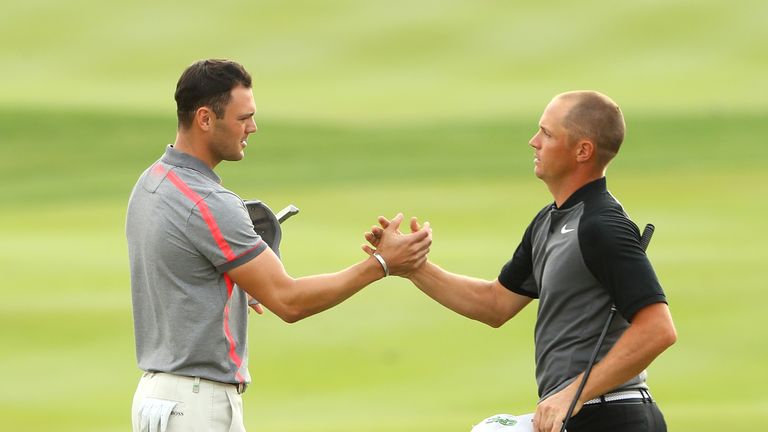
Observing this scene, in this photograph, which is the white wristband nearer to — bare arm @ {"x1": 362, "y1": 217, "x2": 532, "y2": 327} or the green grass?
bare arm @ {"x1": 362, "y1": 217, "x2": 532, "y2": 327}

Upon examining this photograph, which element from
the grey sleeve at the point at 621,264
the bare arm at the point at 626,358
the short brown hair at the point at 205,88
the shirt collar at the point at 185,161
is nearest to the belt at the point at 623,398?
the bare arm at the point at 626,358

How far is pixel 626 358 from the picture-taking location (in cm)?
526

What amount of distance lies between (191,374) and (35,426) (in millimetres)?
4808

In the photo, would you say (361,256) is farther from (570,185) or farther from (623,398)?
(623,398)

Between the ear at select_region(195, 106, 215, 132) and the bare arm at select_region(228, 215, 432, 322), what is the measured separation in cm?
58

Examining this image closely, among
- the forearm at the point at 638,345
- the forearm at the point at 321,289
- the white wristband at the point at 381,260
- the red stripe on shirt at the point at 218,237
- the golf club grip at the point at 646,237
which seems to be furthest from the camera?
the white wristband at the point at 381,260

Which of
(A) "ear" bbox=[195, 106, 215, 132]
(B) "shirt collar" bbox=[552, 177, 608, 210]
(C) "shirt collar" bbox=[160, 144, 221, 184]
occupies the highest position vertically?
(A) "ear" bbox=[195, 106, 215, 132]

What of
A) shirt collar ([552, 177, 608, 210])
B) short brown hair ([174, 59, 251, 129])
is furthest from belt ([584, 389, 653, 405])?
short brown hair ([174, 59, 251, 129])

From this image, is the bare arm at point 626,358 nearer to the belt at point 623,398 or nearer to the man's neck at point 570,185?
the belt at point 623,398

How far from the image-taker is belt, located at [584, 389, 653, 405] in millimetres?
5465

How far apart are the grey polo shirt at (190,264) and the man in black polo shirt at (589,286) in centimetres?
117

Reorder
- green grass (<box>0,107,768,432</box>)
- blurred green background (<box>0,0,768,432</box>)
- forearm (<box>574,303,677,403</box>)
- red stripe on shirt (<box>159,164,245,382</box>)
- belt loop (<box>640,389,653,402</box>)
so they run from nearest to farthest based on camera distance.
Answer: forearm (<box>574,303,677,403</box>) < belt loop (<box>640,389,653,402</box>) < red stripe on shirt (<box>159,164,245,382</box>) < green grass (<box>0,107,768,432</box>) < blurred green background (<box>0,0,768,432</box>)

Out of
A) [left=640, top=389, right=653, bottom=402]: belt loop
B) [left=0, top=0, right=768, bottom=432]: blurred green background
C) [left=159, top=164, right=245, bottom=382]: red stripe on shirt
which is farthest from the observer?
[left=0, top=0, right=768, bottom=432]: blurred green background

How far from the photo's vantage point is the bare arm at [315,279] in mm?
5750
